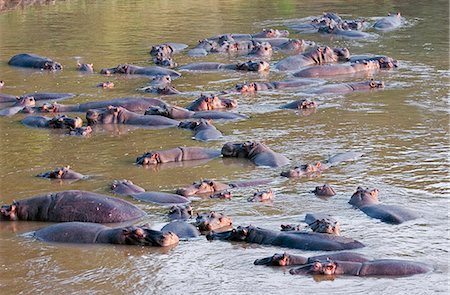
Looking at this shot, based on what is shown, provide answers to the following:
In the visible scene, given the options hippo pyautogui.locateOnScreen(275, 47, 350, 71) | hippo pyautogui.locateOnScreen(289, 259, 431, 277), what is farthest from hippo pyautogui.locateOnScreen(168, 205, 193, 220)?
hippo pyautogui.locateOnScreen(275, 47, 350, 71)

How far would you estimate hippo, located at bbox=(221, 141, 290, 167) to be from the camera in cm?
988

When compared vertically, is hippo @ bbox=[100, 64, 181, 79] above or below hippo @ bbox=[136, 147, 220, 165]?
below

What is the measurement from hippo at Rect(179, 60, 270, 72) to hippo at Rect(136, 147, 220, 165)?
528 cm

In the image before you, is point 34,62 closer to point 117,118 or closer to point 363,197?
point 117,118

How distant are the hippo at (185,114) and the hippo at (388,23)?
8.26 m

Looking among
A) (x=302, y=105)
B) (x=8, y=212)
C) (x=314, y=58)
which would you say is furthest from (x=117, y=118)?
(x=314, y=58)

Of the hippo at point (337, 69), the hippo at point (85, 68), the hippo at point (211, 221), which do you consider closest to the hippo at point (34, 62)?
the hippo at point (85, 68)

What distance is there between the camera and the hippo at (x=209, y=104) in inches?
494

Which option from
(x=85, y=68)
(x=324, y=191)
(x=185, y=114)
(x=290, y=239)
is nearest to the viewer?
(x=290, y=239)

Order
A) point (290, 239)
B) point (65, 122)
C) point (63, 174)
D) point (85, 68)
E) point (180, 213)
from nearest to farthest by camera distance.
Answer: point (290, 239) < point (180, 213) < point (63, 174) < point (65, 122) < point (85, 68)

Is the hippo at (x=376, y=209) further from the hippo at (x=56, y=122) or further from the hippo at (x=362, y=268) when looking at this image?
the hippo at (x=56, y=122)

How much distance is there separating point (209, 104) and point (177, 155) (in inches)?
99.3

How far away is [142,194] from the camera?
8.70 meters

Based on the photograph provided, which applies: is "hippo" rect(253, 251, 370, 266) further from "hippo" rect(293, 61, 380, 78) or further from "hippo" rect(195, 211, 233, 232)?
"hippo" rect(293, 61, 380, 78)
